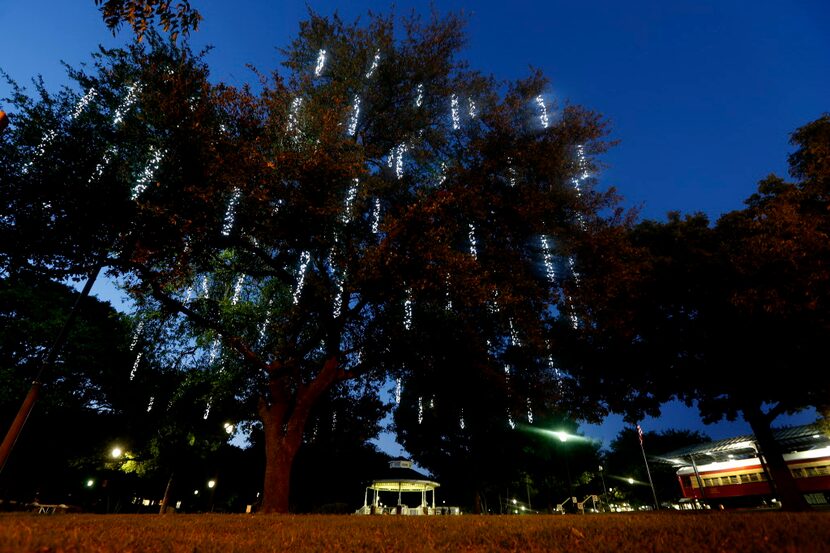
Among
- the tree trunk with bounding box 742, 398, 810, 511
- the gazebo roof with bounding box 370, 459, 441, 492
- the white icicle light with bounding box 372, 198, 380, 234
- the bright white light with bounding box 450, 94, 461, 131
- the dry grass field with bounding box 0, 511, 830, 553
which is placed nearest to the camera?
the dry grass field with bounding box 0, 511, 830, 553

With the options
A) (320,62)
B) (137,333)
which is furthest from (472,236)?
(137,333)

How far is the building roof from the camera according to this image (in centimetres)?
3450

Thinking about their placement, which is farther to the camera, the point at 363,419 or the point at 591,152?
the point at 363,419

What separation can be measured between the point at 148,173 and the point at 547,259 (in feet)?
50.3

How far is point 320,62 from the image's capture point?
18469 mm

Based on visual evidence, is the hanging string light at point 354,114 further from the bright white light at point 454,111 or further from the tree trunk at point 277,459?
the tree trunk at point 277,459

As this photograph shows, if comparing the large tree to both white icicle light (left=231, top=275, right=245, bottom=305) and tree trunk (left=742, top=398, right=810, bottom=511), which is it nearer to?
white icicle light (left=231, top=275, right=245, bottom=305)

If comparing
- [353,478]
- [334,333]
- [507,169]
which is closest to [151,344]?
[334,333]

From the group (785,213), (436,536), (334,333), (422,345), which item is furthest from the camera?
(422,345)

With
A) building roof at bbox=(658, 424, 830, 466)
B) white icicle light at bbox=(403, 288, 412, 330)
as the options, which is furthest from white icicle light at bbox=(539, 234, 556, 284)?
building roof at bbox=(658, 424, 830, 466)

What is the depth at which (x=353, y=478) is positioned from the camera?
50.6m

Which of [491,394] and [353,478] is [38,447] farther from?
[491,394]

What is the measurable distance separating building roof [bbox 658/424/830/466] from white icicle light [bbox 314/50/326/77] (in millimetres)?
42802

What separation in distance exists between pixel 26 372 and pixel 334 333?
2565 cm
